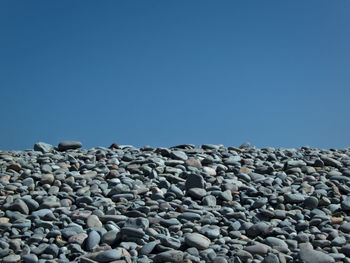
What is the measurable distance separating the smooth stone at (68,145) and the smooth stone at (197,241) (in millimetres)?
3907

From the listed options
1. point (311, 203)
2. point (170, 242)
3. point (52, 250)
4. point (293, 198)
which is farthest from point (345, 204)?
point (52, 250)

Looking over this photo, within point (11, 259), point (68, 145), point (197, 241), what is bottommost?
point (11, 259)

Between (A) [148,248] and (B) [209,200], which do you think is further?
(B) [209,200]

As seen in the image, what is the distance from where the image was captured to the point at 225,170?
18.3 feet

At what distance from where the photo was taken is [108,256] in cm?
322

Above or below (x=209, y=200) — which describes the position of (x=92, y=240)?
below

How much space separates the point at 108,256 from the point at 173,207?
3.76 ft

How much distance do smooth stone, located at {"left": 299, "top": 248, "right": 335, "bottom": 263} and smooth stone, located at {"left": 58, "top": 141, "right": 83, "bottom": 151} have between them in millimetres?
4455

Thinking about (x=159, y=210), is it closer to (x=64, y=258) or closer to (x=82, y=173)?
(x=64, y=258)

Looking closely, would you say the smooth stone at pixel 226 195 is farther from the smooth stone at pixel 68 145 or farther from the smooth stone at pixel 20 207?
the smooth stone at pixel 68 145

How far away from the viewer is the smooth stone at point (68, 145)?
6.97 metres

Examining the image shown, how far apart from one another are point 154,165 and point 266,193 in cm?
→ 150

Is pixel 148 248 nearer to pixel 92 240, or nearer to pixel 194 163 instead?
pixel 92 240

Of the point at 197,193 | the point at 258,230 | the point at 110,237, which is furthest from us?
the point at 197,193
